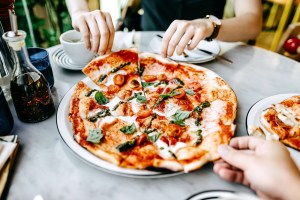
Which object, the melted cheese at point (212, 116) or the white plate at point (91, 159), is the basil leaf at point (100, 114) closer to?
the white plate at point (91, 159)

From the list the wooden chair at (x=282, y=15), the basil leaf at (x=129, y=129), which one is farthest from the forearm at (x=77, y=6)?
the wooden chair at (x=282, y=15)

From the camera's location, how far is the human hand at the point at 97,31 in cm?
115

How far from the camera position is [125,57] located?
50.2 inches

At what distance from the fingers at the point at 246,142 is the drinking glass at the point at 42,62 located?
79 cm

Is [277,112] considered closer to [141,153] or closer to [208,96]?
[208,96]

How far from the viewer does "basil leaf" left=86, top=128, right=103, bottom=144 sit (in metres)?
0.83

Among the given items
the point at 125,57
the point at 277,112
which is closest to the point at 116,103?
the point at 125,57

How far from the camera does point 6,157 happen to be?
760 mm

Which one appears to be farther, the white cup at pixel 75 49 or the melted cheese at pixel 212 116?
the white cup at pixel 75 49

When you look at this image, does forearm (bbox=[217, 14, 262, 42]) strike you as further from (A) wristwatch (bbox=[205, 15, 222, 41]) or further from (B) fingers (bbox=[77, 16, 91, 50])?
(B) fingers (bbox=[77, 16, 91, 50])

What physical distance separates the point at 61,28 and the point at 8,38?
Answer: 2.35 m

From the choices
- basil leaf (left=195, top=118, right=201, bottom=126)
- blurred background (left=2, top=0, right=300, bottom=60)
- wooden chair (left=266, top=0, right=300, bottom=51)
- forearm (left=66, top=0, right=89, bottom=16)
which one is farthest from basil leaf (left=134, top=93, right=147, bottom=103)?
wooden chair (left=266, top=0, right=300, bottom=51)

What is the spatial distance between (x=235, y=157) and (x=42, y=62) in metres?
0.86

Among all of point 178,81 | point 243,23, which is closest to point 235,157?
point 178,81
